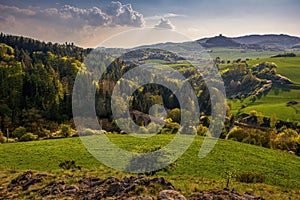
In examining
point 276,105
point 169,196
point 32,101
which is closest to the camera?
point 169,196

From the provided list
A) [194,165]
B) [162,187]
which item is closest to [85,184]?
[162,187]

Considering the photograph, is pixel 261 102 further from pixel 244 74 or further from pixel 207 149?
pixel 207 149

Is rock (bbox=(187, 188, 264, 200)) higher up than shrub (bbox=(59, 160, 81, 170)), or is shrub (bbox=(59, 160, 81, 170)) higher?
rock (bbox=(187, 188, 264, 200))

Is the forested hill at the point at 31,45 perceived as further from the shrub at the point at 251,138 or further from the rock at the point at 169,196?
the rock at the point at 169,196

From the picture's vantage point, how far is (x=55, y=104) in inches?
2847

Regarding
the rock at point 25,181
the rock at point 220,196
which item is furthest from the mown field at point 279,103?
the rock at point 25,181

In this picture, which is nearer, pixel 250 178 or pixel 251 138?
pixel 250 178

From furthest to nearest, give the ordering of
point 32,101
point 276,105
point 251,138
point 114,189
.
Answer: point 276,105 → point 32,101 → point 251,138 → point 114,189

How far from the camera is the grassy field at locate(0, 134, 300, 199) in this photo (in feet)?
74.2

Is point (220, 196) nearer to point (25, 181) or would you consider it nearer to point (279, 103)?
point (25, 181)

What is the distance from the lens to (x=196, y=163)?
29.1 meters

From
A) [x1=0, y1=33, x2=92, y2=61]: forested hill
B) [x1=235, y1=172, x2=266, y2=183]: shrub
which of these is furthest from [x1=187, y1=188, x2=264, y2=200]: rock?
[x1=0, y1=33, x2=92, y2=61]: forested hill

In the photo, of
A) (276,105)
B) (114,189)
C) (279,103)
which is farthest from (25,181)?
(279,103)

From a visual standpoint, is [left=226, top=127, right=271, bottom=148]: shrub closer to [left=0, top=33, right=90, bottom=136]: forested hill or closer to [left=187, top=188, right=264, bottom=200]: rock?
[left=187, top=188, right=264, bottom=200]: rock
